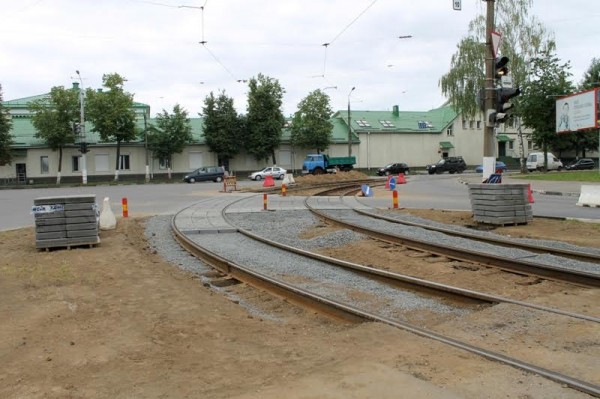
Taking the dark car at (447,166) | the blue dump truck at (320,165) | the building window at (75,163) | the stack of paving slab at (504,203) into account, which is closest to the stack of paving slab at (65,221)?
the stack of paving slab at (504,203)

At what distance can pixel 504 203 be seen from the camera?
14.0 metres

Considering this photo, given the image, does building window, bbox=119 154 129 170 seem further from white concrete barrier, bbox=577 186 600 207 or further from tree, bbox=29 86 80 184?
white concrete barrier, bbox=577 186 600 207

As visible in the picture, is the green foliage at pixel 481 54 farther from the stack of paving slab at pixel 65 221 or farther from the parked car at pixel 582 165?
the stack of paving slab at pixel 65 221

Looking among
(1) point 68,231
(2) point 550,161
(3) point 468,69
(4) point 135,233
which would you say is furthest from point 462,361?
(2) point 550,161

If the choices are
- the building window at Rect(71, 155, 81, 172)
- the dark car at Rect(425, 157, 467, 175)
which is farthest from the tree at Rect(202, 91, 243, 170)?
the dark car at Rect(425, 157, 467, 175)

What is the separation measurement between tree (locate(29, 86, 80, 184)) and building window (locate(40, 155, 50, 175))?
5.49 ft

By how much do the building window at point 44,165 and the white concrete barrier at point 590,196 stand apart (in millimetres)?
50962

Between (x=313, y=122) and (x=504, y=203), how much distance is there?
46718mm

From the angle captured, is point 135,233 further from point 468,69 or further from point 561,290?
point 468,69

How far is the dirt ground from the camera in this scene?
4.06m

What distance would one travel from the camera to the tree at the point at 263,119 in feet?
193

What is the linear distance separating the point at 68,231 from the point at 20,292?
4032 mm

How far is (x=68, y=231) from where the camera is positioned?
38.1 feet

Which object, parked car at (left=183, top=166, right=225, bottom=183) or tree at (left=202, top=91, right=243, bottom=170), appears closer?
parked car at (left=183, top=166, right=225, bottom=183)
